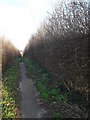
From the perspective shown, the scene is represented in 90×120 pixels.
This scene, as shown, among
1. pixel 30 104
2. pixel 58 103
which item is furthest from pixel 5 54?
pixel 58 103

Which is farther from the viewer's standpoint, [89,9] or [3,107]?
[3,107]

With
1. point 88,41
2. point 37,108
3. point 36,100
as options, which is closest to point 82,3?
point 88,41

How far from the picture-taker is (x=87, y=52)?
9.21 meters

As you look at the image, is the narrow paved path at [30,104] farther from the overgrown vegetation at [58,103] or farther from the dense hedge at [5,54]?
the dense hedge at [5,54]

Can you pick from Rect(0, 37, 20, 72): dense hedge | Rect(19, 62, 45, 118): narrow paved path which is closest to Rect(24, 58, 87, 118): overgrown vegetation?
Rect(19, 62, 45, 118): narrow paved path

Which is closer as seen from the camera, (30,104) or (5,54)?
(30,104)

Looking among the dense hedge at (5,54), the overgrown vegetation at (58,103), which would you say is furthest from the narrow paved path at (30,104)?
the dense hedge at (5,54)

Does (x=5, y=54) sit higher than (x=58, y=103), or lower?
higher

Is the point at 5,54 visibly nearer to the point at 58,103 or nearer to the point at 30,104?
the point at 30,104

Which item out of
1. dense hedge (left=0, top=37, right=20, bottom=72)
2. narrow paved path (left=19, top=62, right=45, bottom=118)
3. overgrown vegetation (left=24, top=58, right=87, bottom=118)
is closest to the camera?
overgrown vegetation (left=24, top=58, right=87, bottom=118)

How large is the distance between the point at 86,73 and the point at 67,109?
8.65 feet

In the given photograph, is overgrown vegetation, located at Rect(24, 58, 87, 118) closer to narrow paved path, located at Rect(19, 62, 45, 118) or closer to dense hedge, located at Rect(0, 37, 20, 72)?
narrow paved path, located at Rect(19, 62, 45, 118)

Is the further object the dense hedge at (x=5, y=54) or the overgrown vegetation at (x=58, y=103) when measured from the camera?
the dense hedge at (x=5, y=54)

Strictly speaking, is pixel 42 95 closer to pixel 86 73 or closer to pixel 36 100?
pixel 36 100
